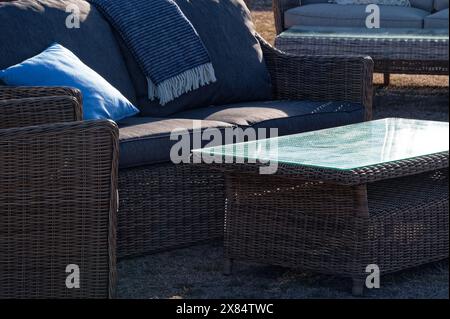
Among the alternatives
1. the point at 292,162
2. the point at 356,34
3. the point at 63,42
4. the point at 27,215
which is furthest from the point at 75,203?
the point at 356,34

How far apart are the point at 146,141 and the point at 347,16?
315cm

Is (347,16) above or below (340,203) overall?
below

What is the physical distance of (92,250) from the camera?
3.11 meters

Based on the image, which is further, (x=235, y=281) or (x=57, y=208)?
(x=235, y=281)

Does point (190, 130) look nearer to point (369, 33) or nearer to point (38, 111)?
point (38, 111)

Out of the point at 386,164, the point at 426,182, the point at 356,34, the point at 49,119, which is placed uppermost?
the point at 49,119

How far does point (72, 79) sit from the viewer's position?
3873mm

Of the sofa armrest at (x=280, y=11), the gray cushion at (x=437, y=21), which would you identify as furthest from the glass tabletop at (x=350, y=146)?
the sofa armrest at (x=280, y=11)

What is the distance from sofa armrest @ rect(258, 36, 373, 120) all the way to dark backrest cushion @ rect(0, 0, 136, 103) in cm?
73

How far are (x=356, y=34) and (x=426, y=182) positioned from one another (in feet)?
8.87

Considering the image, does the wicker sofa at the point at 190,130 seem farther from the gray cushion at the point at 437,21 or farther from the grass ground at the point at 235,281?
the gray cushion at the point at 437,21

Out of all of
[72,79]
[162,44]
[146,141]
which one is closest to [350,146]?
[146,141]

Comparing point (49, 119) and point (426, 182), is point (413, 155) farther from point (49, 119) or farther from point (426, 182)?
point (49, 119)

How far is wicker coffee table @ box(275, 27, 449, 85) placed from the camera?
19.6 feet
